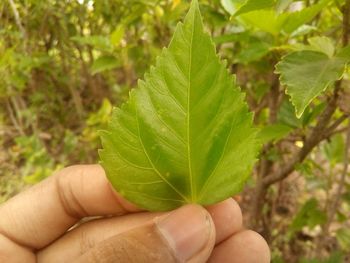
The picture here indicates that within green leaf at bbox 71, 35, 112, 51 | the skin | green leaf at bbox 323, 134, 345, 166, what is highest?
green leaf at bbox 71, 35, 112, 51

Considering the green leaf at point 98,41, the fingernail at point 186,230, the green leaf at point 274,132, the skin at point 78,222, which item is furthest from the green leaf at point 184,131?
the green leaf at point 98,41

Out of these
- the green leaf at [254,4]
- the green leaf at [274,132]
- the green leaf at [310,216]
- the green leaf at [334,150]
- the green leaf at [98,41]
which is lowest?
the green leaf at [310,216]

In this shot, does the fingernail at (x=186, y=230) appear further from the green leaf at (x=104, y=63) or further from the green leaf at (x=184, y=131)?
the green leaf at (x=104, y=63)

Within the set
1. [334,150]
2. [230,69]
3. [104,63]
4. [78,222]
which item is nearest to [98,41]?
[104,63]

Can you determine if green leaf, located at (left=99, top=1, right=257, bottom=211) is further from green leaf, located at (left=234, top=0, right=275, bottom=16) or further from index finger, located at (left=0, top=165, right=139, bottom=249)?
index finger, located at (left=0, top=165, right=139, bottom=249)

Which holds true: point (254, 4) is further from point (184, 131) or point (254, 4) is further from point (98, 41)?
point (98, 41)

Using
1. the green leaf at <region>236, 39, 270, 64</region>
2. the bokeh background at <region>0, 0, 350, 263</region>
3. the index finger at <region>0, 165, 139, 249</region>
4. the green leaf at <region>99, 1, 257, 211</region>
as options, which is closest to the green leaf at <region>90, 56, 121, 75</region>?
the bokeh background at <region>0, 0, 350, 263</region>

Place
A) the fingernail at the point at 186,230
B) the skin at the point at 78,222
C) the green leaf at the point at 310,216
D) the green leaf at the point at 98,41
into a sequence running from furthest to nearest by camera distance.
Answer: the green leaf at the point at 310,216, the green leaf at the point at 98,41, the skin at the point at 78,222, the fingernail at the point at 186,230

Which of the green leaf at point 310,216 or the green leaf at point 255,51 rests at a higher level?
the green leaf at point 255,51
